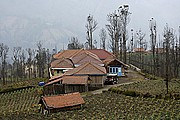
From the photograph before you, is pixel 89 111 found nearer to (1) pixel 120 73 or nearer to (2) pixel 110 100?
(2) pixel 110 100

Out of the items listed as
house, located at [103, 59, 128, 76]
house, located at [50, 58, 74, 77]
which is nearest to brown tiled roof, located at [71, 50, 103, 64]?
house, located at [50, 58, 74, 77]

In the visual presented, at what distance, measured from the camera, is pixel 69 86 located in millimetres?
31594

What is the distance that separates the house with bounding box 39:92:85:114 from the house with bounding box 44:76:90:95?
8361 mm

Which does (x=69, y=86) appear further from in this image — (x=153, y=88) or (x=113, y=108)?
(x=113, y=108)

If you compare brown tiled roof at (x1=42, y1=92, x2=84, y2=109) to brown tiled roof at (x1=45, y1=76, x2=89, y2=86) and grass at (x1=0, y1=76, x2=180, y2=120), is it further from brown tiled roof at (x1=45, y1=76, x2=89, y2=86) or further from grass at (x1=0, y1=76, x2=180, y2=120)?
brown tiled roof at (x1=45, y1=76, x2=89, y2=86)

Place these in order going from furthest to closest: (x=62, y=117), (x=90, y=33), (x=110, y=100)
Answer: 1. (x=90, y=33)
2. (x=110, y=100)
3. (x=62, y=117)

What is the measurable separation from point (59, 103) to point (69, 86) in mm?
9355

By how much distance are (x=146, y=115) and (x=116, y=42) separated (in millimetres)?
33984

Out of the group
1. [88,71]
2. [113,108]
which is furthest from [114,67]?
[113,108]

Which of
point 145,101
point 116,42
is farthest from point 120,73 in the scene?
point 145,101

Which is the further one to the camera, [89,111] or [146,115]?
[89,111]

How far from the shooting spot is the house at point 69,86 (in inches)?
1236

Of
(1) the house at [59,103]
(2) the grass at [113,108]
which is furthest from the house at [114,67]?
(1) the house at [59,103]

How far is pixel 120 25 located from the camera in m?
49.8
